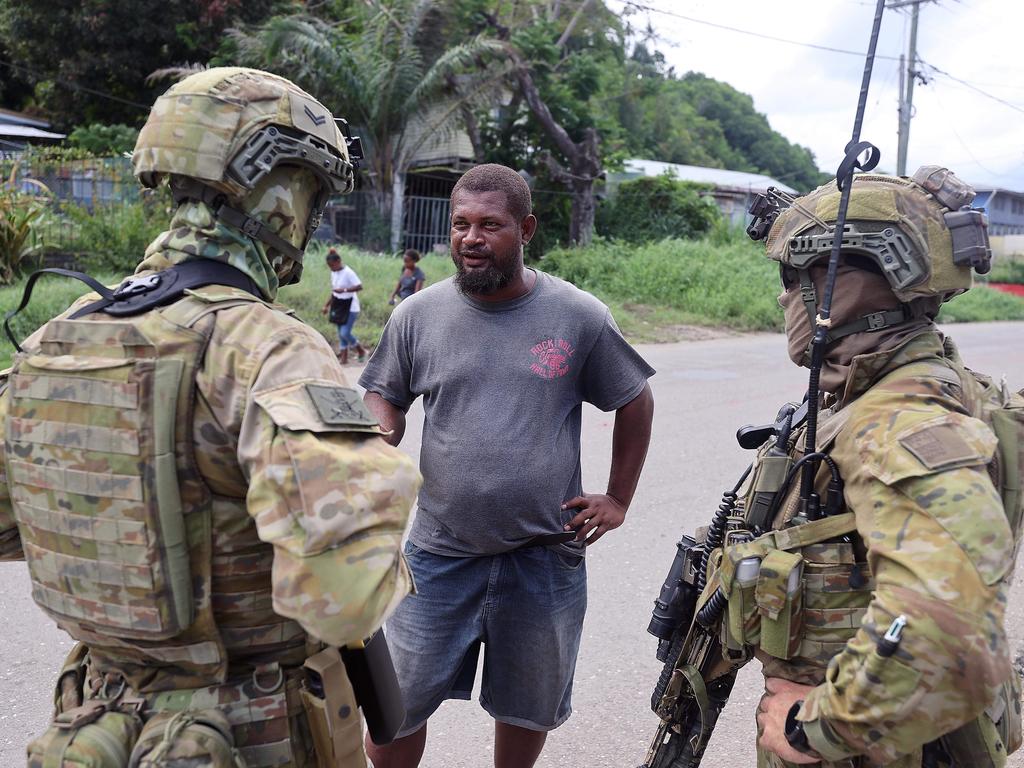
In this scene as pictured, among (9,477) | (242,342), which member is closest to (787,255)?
(242,342)

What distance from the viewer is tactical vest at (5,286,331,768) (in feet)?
5.06

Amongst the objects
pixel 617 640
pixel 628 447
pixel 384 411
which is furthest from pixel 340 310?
pixel 628 447

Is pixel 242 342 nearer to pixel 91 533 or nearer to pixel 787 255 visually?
pixel 91 533

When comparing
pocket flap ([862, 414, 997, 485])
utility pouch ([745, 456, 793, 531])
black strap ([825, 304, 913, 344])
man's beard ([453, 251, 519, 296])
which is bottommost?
utility pouch ([745, 456, 793, 531])

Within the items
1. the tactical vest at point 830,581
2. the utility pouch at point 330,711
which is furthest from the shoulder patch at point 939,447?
the utility pouch at point 330,711

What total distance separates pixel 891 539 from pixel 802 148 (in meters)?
67.2

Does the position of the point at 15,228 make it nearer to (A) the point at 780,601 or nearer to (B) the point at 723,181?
(A) the point at 780,601

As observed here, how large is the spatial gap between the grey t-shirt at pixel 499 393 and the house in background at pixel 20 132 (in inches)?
657

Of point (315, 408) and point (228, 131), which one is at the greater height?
point (228, 131)

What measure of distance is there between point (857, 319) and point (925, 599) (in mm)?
617

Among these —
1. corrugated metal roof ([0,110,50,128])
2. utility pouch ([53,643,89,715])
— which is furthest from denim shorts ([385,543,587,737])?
corrugated metal roof ([0,110,50,128])

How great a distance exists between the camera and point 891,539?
5.00 ft

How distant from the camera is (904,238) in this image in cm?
180

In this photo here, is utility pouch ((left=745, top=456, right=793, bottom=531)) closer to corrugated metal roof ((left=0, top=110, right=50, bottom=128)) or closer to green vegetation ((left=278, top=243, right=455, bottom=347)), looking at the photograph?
green vegetation ((left=278, top=243, right=455, bottom=347))
